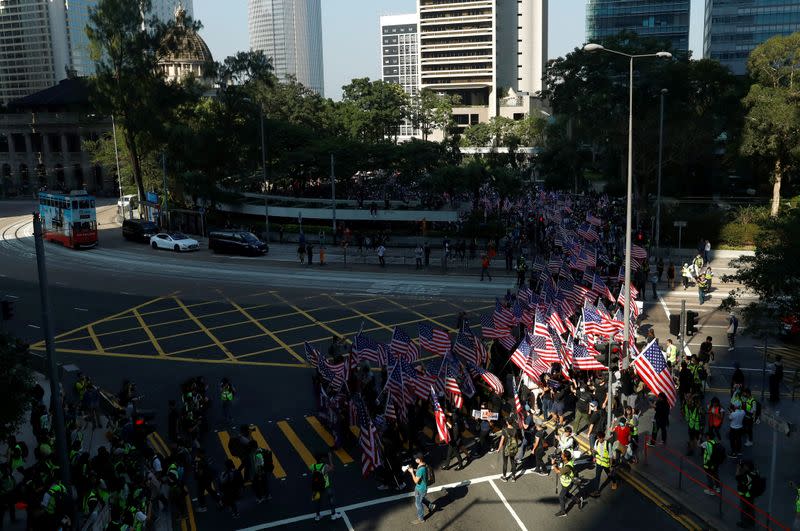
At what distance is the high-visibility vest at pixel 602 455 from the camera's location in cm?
1566

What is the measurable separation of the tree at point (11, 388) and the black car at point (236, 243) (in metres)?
31.1

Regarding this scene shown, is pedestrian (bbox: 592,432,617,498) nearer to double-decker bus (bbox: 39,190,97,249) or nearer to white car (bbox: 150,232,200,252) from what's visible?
white car (bbox: 150,232,200,252)

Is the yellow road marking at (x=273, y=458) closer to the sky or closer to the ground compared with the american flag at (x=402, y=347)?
closer to the ground

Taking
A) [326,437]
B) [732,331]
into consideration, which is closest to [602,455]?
[326,437]

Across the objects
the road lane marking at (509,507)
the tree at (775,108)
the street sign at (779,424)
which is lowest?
the road lane marking at (509,507)

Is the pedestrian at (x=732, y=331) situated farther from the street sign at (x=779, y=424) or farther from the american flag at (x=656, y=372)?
the street sign at (x=779, y=424)

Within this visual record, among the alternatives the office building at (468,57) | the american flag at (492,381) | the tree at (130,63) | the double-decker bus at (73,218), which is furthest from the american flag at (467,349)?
the office building at (468,57)

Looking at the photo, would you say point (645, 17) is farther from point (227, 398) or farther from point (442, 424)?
point (442, 424)

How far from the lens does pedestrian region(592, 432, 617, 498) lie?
1568 cm

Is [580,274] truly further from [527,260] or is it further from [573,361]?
[573,361]

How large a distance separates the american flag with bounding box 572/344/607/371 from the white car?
119 feet

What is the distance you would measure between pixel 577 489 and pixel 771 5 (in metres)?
144

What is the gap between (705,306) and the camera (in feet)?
106

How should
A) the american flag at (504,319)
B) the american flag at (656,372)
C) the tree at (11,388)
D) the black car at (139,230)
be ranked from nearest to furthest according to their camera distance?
the tree at (11,388) < the american flag at (656,372) < the american flag at (504,319) < the black car at (139,230)
